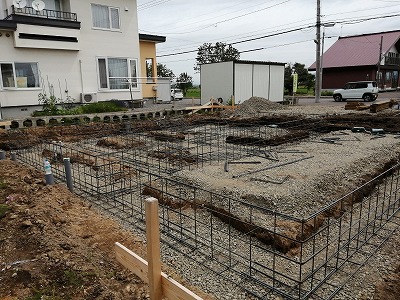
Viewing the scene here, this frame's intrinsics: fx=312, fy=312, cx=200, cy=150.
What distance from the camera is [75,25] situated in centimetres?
1569

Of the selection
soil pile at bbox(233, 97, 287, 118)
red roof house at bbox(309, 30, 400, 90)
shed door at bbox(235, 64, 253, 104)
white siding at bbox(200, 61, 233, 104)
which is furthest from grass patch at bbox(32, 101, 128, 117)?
red roof house at bbox(309, 30, 400, 90)

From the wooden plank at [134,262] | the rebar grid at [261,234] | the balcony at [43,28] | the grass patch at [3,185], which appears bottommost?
the rebar grid at [261,234]

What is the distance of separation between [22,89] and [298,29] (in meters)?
18.8

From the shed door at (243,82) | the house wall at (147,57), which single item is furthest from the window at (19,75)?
the shed door at (243,82)

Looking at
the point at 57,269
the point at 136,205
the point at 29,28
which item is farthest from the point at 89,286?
the point at 29,28

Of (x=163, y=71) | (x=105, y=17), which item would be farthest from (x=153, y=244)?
(x=163, y=71)

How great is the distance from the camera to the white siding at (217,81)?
70.3ft

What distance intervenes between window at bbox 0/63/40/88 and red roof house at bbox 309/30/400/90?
30.7 metres

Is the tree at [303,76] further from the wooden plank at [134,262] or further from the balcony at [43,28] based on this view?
the wooden plank at [134,262]

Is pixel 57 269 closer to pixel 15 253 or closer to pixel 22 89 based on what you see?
pixel 15 253

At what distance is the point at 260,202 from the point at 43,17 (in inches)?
598

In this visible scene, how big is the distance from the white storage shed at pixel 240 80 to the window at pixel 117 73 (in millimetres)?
6055

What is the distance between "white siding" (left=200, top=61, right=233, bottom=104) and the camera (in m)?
21.4

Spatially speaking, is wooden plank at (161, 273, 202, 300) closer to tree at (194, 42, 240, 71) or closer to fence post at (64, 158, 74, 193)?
fence post at (64, 158, 74, 193)
